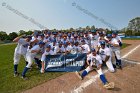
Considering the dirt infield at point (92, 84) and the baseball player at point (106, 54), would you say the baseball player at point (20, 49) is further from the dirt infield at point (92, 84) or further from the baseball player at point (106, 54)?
the baseball player at point (106, 54)

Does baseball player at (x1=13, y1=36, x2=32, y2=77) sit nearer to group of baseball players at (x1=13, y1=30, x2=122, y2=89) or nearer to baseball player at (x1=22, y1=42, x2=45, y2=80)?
group of baseball players at (x1=13, y1=30, x2=122, y2=89)

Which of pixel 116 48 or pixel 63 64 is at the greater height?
pixel 116 48

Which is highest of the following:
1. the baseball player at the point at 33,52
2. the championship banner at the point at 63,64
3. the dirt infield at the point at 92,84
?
the baseball player at the point at 33,52

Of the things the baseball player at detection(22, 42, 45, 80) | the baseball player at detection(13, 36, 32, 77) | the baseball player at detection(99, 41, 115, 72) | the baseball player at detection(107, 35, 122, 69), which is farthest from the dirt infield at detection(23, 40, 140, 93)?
the baseball player at detection(13, 36, 32, 77)

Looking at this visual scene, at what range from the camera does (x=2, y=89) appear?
7219 millimetres

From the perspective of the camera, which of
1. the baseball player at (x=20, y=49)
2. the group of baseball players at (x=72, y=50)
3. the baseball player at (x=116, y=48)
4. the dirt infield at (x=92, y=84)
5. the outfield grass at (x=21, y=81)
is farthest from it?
Answer: the baseball player at (x=116, y=48)

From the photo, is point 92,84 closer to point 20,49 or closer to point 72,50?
point 20,49

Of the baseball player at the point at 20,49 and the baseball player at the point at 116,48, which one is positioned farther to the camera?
the baseball player at the point at 116,48

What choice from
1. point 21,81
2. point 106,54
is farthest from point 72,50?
point 21,81

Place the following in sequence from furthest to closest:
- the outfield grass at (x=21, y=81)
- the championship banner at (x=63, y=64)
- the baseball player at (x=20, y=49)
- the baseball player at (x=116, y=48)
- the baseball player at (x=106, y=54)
Result: the baseball player at (x=116, y=48)
the championship banner at (x=63, y=64)
the baseball player at (x=106, y=54)
the baseball player at (x=20, y=49)
the outfield grass at (x=21, y=81)

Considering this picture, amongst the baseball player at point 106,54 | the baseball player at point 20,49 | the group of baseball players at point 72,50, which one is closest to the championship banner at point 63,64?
the group of baseball players at point 72,50

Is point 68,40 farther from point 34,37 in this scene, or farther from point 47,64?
point 47,64

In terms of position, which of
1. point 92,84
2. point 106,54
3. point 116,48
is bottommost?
point 92,84

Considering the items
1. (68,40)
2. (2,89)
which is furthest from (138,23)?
(2,89)
